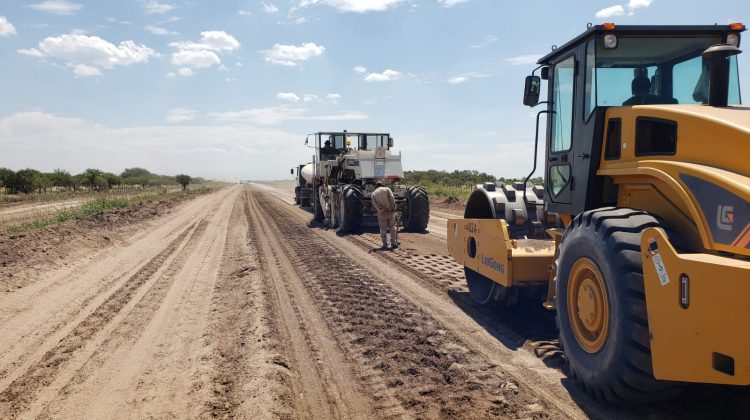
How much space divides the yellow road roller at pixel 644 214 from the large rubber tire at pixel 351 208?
29.8 ft

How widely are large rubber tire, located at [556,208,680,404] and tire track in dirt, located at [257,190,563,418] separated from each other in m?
0.41

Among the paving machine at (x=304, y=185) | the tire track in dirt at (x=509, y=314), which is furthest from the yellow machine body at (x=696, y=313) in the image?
the paving machine at (x=304, y=185)

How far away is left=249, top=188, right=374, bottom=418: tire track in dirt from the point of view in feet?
12.9

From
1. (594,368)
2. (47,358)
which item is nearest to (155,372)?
(47,358)

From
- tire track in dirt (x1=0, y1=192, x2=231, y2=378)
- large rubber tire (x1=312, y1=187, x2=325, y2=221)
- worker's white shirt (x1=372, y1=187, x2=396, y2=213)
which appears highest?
worker's white shirt (x1=372, y1=187, x2=396, y2=213)

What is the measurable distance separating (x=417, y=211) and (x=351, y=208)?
6.02 ft

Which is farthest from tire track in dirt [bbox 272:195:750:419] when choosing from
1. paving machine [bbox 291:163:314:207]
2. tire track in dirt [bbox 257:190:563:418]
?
paving machine [bbox 291:163:314:207]

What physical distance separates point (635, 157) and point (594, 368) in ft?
5.11

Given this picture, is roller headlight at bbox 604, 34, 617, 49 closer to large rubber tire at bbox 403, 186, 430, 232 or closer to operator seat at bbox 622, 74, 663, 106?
operator seat at bbox 622, 74, 663, 106

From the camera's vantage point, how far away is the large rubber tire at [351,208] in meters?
14.8

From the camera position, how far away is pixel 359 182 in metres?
16.5

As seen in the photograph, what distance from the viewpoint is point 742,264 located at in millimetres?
2611

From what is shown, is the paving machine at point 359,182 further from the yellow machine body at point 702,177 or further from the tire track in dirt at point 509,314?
the yellow machine body at point 702,177

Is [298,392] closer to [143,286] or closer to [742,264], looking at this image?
[742,264]
